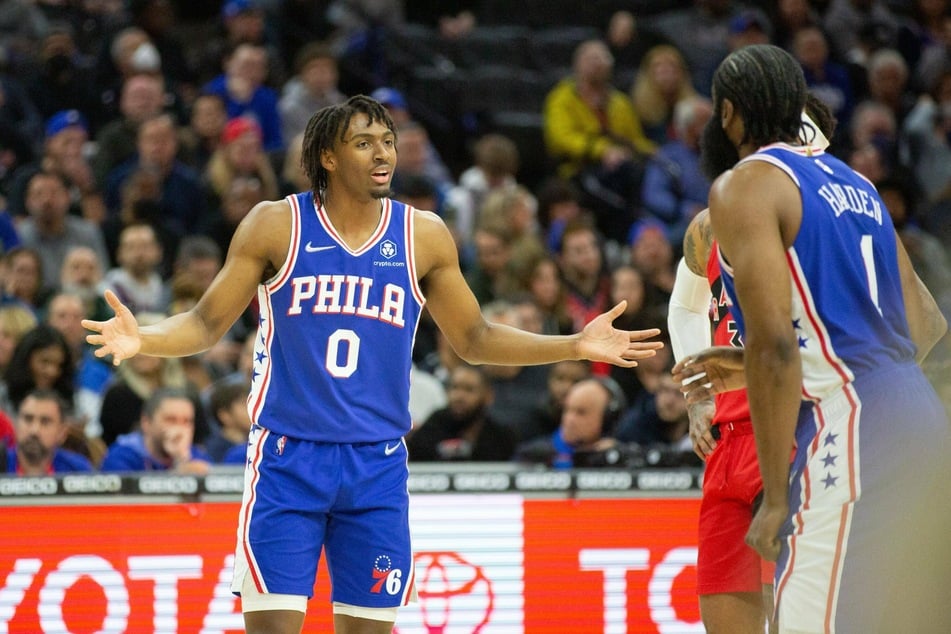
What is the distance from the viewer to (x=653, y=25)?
44.4 feet

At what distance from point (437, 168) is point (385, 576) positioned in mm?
7368

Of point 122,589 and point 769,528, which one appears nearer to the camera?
point 769,528

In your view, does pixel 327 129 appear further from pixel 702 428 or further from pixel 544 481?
pixel 544 481

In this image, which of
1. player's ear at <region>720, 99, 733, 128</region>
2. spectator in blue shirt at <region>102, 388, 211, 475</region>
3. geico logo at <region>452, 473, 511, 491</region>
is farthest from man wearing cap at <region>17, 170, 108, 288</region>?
player's ear at <region>720, 99, 733, 128</region>

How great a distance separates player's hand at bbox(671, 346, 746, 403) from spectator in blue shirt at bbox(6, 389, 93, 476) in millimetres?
3977

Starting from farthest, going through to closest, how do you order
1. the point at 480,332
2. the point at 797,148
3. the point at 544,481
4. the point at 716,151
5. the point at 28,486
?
the point at 544,481 → the point at 28,486 → the point at 480,332 → the point at 716,151 → the point at 797,148

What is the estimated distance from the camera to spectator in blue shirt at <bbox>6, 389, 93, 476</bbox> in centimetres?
707

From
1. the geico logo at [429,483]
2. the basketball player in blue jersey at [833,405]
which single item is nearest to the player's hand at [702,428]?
the basketball player in blue jersey at [833,405]

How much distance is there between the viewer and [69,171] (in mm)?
10953

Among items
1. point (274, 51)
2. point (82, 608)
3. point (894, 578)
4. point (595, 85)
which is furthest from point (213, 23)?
point (894, 578)

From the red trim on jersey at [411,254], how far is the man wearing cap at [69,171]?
6.47 metres

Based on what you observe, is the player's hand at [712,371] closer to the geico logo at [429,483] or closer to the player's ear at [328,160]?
the player's ear at [328,160]

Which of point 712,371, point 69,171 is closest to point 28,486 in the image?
point 712,371

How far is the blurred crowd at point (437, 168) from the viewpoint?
26.5 ft
